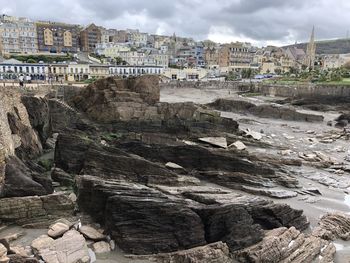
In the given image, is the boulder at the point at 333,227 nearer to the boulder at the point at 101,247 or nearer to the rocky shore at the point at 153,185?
the rocky shore at the point at 153,185

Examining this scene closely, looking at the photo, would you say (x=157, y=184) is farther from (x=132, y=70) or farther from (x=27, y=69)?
(x=132, y=70)

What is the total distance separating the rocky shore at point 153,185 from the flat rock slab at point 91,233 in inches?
1.4

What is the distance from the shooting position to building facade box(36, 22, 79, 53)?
150 m

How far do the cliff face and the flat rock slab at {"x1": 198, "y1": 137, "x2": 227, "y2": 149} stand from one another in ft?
39.6

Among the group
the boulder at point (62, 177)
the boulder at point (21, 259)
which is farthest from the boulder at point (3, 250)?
the boulder at point (62, 177)

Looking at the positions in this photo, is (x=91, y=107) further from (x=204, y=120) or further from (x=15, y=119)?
(x=15, y=119)

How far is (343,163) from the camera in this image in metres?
26.2

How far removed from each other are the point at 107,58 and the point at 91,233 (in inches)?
5291

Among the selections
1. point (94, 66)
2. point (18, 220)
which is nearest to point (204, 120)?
point (18, 220)

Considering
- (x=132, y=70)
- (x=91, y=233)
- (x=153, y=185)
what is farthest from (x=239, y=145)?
(x=132, y=70)

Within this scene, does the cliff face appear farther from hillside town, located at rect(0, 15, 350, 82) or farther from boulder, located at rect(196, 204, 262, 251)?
hillside town, located at rect(0, 15, 350, 82)

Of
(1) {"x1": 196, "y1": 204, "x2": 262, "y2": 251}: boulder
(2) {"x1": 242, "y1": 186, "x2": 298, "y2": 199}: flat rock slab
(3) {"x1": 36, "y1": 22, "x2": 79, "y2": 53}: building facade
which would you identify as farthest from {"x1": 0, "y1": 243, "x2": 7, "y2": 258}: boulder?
(3) {"x1": 36, "y1": 22, "x2": 79, "y2": 53}: building facade

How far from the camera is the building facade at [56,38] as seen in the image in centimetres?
14975

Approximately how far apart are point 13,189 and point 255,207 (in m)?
9.55
